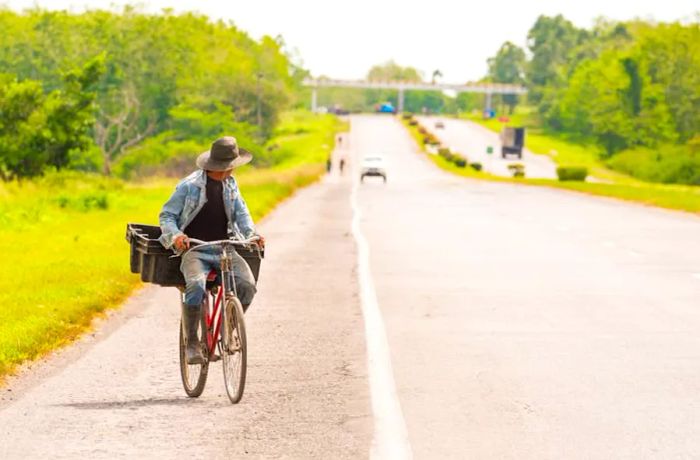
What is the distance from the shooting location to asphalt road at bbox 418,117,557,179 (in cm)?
11319

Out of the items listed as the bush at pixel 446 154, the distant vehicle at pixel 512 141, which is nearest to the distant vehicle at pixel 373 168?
the bush at pixel 446 154

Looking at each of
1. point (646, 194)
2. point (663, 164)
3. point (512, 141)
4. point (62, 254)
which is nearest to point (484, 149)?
point (512, 141)

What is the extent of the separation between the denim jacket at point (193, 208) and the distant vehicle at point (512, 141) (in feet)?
400

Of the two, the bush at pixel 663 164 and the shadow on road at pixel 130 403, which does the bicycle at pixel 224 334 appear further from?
the bush at pixel 663 164

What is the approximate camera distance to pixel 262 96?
14175cm

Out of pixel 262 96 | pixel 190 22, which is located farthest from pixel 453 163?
pixel 190 22

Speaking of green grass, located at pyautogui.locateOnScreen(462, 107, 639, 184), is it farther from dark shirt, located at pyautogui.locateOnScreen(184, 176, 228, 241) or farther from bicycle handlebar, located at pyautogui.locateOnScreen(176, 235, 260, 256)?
bicycle handlebar, located at pyautogui.locateOnScreen(176, 235, 260, 256)

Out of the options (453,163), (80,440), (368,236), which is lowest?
(453,163)

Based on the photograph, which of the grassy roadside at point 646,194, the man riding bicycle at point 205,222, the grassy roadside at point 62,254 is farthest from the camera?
the grassy roadside at point 646,194

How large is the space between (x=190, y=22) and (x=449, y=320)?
6453 inches

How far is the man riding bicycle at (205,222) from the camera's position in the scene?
370 inches

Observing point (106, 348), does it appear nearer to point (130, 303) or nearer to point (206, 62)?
point (130, 303)

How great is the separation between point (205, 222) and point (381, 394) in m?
1.75

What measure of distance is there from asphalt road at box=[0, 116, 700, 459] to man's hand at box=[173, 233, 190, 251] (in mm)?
1100
